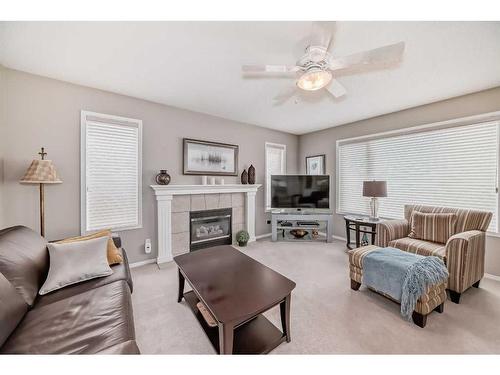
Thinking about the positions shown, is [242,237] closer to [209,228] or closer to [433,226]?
[209,228]

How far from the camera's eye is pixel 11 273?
1.28 m

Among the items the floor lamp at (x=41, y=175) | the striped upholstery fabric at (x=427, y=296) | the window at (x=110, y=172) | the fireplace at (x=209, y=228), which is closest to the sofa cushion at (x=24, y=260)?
the floor lamp at (x=41, y=175)

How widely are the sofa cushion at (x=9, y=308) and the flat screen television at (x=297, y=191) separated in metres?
3.57

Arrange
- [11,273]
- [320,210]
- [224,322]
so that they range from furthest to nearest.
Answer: [320,210], [11,273], [224,322]

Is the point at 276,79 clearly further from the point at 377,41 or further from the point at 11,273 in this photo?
the point at 11,273

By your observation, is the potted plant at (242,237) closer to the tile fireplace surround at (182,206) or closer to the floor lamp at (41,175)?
the tile fireplace surround at (182,206)

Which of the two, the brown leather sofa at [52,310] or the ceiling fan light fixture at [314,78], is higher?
the ceiling fan light fixture at [314,78]

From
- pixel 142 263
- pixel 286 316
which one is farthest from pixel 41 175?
pixel 286 316

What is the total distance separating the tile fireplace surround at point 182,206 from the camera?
118 inches

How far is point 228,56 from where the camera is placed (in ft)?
6.09

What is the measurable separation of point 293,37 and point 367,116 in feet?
8.86

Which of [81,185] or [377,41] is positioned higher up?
[377,41]

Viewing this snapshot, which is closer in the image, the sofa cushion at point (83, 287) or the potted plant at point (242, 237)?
the sofa cushion at point (83, 287)
